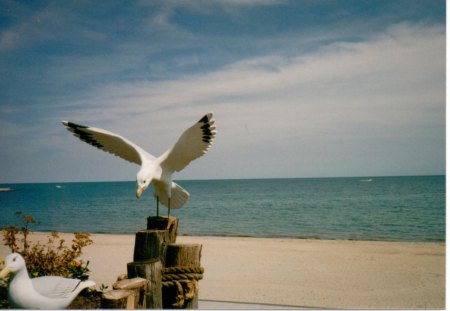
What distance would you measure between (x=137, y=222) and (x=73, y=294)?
22.0 metres

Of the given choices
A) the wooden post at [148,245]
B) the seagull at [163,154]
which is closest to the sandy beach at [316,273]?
the seagull at [163,154]

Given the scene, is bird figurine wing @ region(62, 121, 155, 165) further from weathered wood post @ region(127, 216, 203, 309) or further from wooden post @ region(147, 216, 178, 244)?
weathered wood post @ region(127, 216, 203, 309)

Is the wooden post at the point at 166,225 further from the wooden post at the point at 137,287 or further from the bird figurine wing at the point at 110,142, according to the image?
the bird figurine wing at the point at 110,142

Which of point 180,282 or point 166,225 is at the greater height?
point 166,225

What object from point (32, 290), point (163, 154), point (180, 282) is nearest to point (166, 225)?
point (180, 282)

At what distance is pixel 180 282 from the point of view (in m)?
3.40

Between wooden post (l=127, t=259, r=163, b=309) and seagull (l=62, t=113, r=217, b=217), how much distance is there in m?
0.71

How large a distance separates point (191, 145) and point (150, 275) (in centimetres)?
140

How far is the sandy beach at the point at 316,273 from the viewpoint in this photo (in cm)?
630

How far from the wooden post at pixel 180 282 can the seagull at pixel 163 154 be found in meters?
0.63

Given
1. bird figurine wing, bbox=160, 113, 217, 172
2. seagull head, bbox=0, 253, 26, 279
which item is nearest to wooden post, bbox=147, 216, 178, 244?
bird figurine wing, bbox=160, 113, 217, 172

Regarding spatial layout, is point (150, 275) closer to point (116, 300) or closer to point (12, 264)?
point (116, 300)

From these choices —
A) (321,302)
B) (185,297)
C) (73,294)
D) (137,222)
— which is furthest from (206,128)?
(137,222)

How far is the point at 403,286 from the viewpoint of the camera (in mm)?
6996
